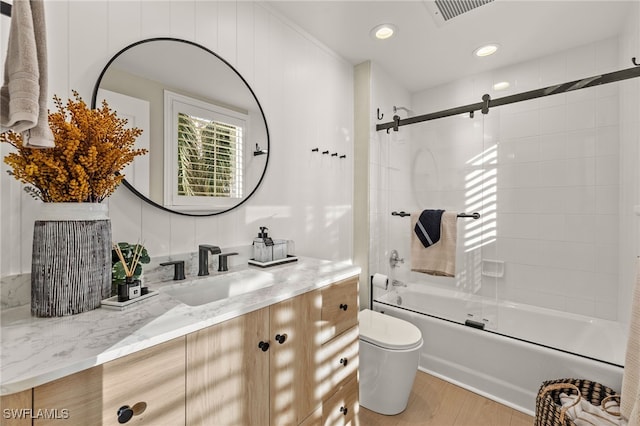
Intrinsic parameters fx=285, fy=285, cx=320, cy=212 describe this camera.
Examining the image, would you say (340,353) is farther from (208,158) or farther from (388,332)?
(208,158)

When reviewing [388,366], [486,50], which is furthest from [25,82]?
[486,50]

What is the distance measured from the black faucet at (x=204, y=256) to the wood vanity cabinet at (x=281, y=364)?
475 millimetres

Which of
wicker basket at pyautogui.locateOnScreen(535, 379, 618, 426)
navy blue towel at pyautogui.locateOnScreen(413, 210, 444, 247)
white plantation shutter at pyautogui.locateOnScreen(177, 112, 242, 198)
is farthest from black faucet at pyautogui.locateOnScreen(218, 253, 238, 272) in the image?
wicker basket at pyautogui.locateOnScreen(535, 379, 618, 426)

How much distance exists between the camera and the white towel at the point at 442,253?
7.06 ft

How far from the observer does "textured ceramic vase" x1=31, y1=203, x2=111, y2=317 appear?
76cm

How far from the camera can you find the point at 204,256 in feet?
4.30

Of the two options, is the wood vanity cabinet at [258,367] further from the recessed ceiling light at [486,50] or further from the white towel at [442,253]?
the recessed ceiling light at [486,50]

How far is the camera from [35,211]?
3.08ft

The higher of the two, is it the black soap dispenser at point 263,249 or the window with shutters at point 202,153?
the window with shutters at point 202,153

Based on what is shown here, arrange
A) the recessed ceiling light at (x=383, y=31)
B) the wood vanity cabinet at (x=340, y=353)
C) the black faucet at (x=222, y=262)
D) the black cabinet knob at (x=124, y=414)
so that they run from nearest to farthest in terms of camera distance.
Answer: the black cabinet knob at (x=124, y=414) < the wood vanity cabinet at (x=340, y=353) < the black faucet at (x=222, y=262) < the recessed ceiling light at (x=383, y=31)

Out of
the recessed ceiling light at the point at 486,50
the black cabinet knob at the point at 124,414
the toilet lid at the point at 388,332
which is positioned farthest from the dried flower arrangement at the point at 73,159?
the recessed ceiling light at the point at 486,50

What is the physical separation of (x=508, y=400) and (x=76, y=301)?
2326 millimetres

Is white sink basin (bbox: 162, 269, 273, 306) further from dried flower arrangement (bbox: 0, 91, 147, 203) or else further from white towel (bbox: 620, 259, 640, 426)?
white towel (bbox: 620, 259, 640, 426)

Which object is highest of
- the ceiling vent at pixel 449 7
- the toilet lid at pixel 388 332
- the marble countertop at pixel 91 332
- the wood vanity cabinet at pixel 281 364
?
the ceiling vent at pixel 449 7
